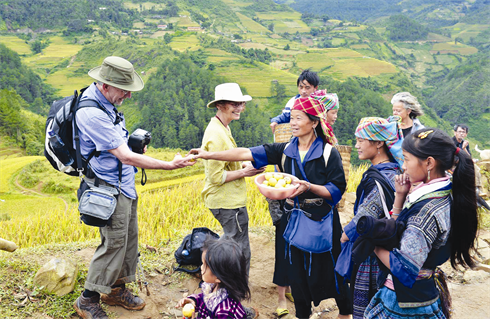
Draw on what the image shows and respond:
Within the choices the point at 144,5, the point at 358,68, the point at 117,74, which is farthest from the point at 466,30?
the point at 117,74

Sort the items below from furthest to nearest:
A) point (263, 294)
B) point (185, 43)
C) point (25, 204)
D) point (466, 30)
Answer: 1. point (466, 30)
2. point (185, 43)
3. point (25, 204)
4. point (263, 294)

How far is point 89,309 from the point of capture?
294 cm

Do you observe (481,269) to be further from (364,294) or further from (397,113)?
(364,294)

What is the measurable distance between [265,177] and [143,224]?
10.1 ft

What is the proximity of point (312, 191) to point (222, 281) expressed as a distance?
3.12 ft

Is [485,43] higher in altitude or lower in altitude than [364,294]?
lower

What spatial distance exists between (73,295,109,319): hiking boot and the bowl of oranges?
1.55 metres

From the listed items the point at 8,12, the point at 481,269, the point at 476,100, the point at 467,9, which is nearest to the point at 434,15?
the point at 467,9

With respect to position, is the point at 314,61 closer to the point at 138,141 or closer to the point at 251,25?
the point at 251,25

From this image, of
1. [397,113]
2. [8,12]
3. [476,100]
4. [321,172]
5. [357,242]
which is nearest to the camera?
[357,242]

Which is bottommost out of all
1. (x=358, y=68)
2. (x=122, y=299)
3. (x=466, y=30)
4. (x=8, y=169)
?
(x=358, y=68)

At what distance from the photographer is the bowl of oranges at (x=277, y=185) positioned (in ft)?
8.25

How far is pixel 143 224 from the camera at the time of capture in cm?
541

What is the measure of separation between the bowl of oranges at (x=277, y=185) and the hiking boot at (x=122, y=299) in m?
1.47
